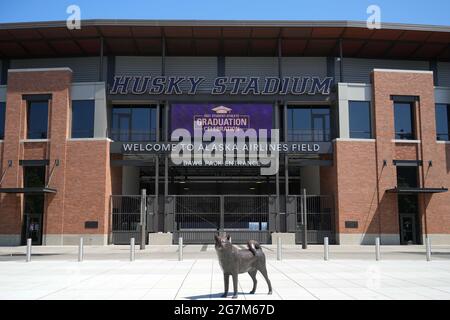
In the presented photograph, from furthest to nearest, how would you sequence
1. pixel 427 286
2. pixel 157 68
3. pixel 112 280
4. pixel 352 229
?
pixel 157 68 < pixel 352 229 < pixel 112 280 < pixel 427 286

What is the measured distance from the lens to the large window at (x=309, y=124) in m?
35.8

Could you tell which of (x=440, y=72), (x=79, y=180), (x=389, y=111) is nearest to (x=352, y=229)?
(x=389, y=111)

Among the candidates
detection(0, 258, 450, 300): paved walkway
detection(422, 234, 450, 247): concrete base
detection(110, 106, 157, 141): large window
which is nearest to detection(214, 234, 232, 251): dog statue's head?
detection(0, 258, 450, 300): paved walkway

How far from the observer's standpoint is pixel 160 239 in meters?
32.4

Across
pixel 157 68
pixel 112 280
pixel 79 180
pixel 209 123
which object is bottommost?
pixel 112 280

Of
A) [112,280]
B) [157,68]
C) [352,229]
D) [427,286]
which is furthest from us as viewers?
[157,68]

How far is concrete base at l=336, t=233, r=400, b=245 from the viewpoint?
32281 millimetres

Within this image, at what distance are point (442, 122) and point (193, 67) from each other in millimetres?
18825

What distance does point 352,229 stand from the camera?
32469mm

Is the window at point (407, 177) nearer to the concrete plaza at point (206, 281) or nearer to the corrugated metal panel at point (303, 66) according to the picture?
the corrugated metal panel at point (303, 66)

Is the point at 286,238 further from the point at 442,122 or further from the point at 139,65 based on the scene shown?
the point at 139,65

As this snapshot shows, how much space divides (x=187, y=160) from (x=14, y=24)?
14.9 m

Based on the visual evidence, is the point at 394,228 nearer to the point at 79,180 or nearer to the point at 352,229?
the point at 352,229

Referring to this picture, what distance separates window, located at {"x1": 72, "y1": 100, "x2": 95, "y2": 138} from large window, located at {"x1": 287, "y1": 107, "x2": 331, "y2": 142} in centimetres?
1413
